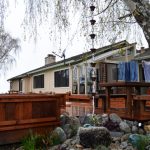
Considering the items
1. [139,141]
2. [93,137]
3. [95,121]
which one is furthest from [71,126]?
[139,141]

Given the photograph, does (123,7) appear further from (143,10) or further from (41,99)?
(41,99)

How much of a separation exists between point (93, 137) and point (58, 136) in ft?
3.57

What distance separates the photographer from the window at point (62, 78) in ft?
64.2

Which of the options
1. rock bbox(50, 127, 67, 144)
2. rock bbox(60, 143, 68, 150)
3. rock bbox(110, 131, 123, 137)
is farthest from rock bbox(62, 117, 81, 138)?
rock bbox(110, 131, 123, 137)

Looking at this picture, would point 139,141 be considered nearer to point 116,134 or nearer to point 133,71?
point 116,134

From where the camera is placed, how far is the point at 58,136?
Answer: 267 inches

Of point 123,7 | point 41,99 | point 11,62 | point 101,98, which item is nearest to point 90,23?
point 123,7

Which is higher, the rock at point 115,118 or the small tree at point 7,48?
the small tree at point 7,48

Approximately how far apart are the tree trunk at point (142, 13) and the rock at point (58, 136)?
3.42 m

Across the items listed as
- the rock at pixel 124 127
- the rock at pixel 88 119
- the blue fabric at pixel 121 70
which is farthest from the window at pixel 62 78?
the rock at pixel 124 127

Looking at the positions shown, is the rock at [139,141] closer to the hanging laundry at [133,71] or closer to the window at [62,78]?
the hanging laundry at [133,71]

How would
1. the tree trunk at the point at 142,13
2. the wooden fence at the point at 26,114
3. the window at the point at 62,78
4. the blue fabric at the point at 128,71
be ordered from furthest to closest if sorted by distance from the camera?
the window at the point at 62,78
the blue fabric at the point at 128,71
the wooden fence at the point at 26,114
the tree trunk at the point at 142,13

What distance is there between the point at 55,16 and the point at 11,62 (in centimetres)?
2855

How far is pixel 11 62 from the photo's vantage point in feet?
111
